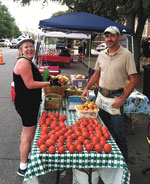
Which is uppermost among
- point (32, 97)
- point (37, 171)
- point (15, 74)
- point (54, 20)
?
point (54, 20)

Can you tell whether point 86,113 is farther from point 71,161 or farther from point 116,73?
point 71,161

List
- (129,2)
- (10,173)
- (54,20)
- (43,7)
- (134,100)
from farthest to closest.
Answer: (43,7), (129,2), (54,20), (134,100), (10,173)

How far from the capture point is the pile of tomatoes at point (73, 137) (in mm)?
2004

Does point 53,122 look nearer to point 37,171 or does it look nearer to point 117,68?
point 37,171

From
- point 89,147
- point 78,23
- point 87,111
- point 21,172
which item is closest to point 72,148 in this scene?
point 89,147

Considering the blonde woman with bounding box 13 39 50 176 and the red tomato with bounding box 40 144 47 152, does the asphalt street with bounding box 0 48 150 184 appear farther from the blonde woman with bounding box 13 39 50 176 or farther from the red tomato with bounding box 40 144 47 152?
the red tomato with bounding box 40 144 47 152

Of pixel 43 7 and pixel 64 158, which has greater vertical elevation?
pixel 43 7

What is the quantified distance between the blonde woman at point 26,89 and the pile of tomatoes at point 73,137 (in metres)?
0.27

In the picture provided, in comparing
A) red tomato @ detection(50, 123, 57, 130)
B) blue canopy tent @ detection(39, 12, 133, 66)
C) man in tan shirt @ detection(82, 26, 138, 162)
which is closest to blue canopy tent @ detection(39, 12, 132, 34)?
blue canopy tent @ detection(39, 12, 133, 66)

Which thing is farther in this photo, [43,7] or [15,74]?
[43,7]

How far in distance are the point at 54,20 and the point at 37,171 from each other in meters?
5.32

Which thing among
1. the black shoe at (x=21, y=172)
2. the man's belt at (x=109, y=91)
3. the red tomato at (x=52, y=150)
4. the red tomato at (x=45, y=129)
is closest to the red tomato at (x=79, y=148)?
the red tomato at (x=52, y=150)

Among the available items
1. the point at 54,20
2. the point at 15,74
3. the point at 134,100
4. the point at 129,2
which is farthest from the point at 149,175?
the point at 129,2

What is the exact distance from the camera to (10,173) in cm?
311
